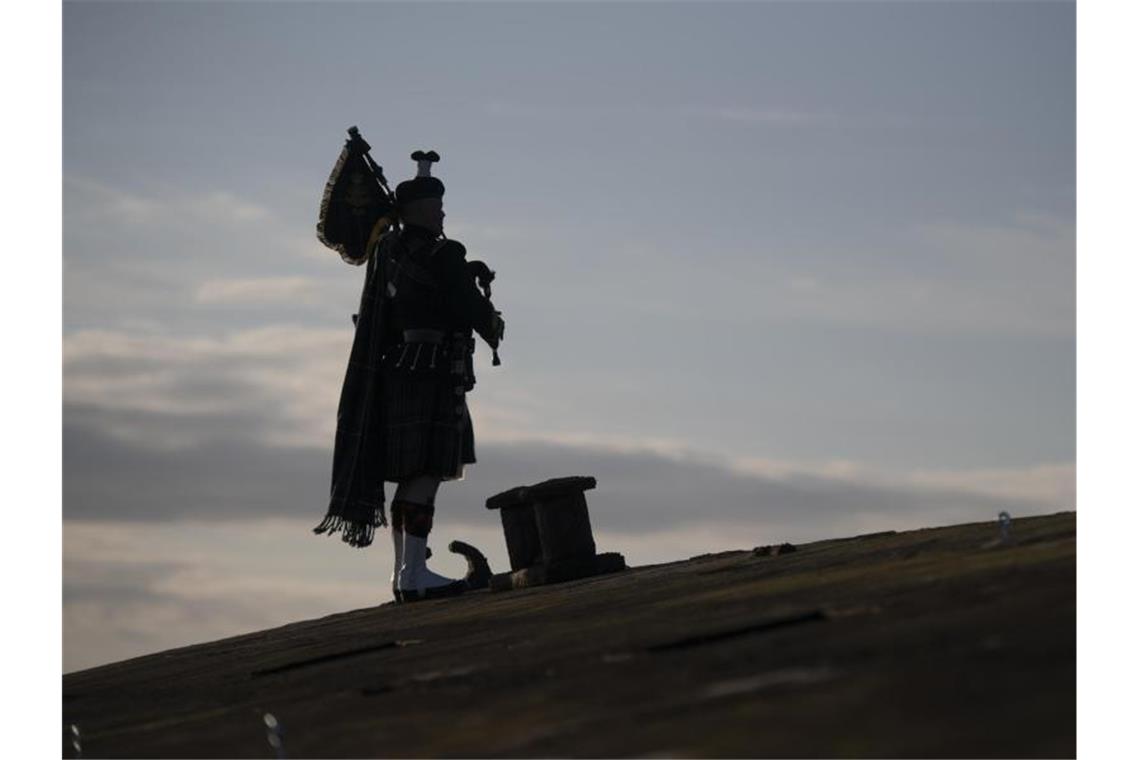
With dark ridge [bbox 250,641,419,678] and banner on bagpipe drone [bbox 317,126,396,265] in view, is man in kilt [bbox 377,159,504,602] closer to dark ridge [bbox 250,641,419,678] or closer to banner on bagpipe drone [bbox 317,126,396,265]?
banner on bagpipe drone [bbox 317,126,396,265]

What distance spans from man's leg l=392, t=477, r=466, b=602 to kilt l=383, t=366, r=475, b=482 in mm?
105

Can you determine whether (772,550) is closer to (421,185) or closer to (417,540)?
(417,540)

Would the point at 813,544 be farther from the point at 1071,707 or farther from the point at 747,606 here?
the point at 1071,707

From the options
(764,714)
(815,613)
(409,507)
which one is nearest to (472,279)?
(409,507)

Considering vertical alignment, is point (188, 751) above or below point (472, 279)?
below

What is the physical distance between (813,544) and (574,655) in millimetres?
4055

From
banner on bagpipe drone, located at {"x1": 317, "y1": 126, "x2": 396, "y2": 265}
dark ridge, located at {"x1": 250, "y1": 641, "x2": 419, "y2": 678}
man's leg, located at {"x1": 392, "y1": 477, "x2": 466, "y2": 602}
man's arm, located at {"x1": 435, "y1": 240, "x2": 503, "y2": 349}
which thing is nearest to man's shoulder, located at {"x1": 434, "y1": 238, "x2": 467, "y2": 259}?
man's arm, located at {"x1": 435, "y1": 240, "x2": 503, "y2": 349}

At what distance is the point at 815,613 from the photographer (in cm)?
638

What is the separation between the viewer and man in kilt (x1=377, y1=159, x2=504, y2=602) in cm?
1160

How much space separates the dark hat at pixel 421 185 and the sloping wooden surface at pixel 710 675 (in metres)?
3.18

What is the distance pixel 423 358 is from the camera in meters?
11.6

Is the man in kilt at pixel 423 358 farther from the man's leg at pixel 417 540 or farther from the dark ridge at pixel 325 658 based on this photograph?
the dark ridge at pixel 325 658

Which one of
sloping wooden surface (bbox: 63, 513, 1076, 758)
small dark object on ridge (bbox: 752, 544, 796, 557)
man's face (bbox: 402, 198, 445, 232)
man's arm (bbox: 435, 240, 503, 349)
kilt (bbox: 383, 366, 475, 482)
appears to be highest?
man's face (bbox: 402, 198, 445, 232)
